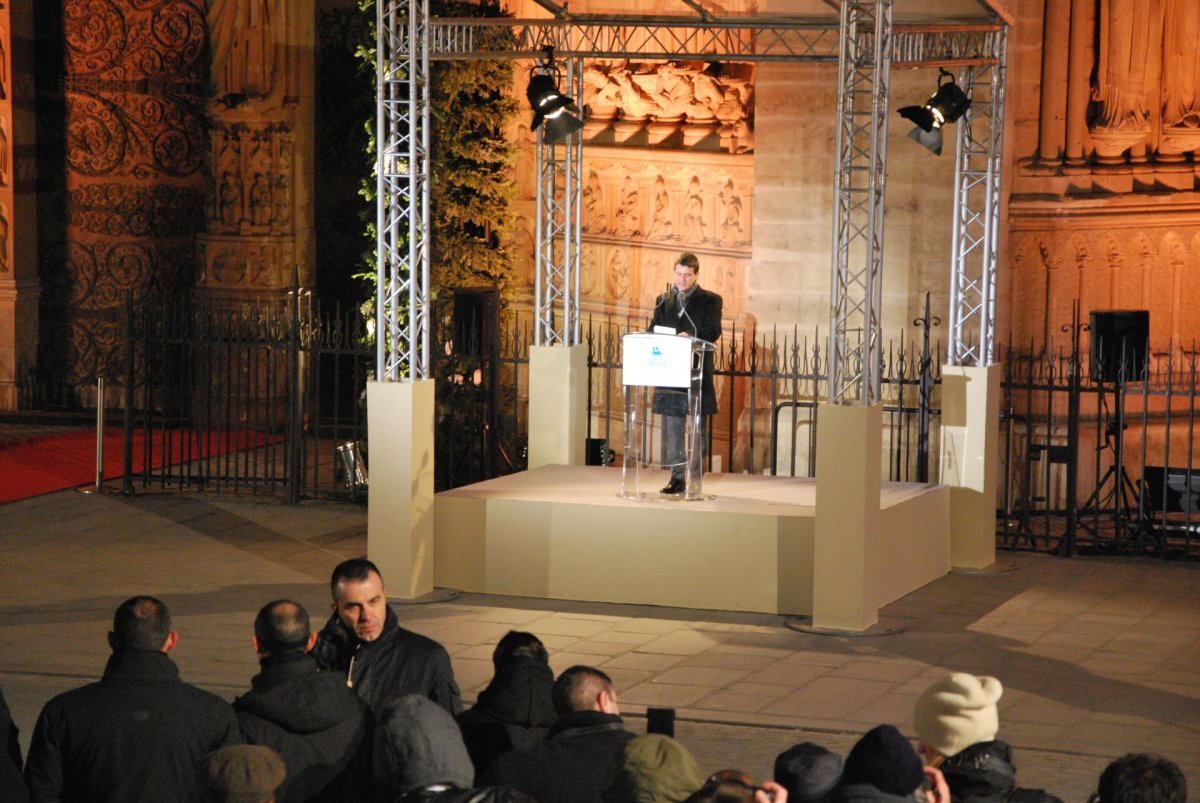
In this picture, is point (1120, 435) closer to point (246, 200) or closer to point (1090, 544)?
point (1090, 544)

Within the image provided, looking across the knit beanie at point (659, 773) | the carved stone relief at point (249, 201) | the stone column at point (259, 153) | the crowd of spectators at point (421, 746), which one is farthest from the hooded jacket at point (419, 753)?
the carved stone relief at point (249, 201)

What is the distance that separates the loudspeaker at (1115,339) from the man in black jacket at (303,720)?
9.38 metres

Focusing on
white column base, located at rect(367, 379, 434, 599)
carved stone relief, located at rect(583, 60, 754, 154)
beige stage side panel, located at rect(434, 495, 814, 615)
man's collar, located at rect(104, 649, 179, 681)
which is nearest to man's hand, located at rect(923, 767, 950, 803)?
man's collar, located at rect(104, 649, 179, 681)

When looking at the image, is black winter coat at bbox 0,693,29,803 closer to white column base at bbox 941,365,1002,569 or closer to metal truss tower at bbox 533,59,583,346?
metal truss tower at bbox 533,59,583,346

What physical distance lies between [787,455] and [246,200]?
6598 mm

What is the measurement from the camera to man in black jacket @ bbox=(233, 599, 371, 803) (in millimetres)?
5391

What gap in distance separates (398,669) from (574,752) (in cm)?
109

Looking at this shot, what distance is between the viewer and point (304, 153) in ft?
63.9

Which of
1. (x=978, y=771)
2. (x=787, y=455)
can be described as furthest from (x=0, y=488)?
(x=978, y=771)

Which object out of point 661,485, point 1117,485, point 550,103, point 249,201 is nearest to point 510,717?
point 661,485

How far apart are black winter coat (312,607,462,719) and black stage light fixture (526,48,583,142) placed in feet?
21.1

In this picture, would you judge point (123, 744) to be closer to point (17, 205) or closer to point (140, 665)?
point (140, 665)

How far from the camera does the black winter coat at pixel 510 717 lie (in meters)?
5.66

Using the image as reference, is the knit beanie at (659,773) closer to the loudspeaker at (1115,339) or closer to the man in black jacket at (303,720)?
the man in black jacket at (303,720)
